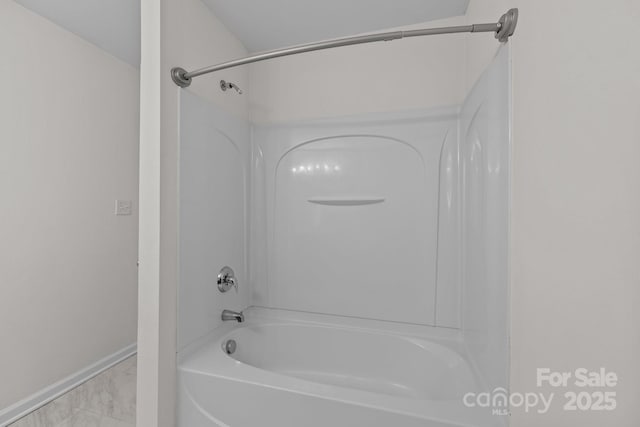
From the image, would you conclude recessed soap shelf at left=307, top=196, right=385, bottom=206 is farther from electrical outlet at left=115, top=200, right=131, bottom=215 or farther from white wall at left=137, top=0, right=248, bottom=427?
electrical outlet at left=115, top=200, right=131, bottom=215

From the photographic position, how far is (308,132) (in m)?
1.74

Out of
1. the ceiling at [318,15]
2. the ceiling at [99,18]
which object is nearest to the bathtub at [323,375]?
the ceiling at [318,15]

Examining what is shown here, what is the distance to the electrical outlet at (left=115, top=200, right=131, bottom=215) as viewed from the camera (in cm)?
211

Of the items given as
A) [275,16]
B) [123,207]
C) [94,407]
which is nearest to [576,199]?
[275,16]

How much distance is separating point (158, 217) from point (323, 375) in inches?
50.9

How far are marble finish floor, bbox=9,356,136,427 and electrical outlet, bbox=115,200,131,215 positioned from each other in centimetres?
120

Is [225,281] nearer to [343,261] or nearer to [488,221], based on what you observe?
[343,261]

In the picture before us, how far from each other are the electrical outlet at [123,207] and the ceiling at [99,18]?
3.79ft

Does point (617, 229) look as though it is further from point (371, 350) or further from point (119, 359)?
point (119, 359)

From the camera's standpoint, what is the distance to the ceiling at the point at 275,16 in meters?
1.42

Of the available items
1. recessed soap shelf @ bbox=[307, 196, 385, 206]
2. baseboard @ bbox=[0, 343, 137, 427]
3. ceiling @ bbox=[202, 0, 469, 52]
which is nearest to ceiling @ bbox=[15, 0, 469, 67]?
ceiling @ bbox=[202, 0, 469, 52]

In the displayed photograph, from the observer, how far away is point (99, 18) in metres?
1.66

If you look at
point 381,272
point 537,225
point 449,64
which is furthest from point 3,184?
point 449,64

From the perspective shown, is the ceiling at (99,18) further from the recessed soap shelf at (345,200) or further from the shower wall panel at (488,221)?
the shower wall panel at (488,221)
